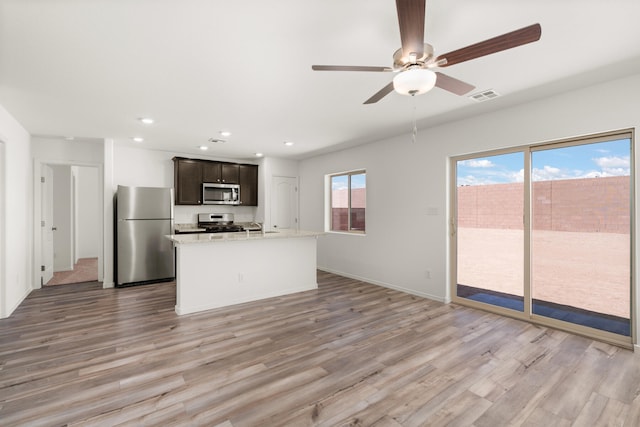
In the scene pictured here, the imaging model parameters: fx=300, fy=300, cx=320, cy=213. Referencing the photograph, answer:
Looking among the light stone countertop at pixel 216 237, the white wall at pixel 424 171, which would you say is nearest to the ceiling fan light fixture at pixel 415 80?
the white wall at pixel 424 171

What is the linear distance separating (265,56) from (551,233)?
3505 mm

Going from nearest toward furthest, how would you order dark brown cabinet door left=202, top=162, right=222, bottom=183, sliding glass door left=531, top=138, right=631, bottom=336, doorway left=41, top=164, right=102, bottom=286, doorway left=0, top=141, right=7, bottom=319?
1. sliding glass door left=531, top=138, right=631, bottom=336
2. doorway left=0, top=141, right=7, bottom=319
3. doorway left=41, top=164, right=102, bottom=286
4. dark brown cabinet door left=202, top=162, right=222, bottom=183

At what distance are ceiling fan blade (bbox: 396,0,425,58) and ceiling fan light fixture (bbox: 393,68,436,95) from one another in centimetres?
9

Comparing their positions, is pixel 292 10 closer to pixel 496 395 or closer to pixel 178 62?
pixel 178 62

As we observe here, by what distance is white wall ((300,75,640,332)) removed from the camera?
2.96m

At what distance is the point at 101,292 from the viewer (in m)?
4.79

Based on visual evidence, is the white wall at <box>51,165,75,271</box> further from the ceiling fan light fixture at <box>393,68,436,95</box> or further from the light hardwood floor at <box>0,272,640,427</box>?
the ceiling fan light fixture at <box>393,68,436,95</box>

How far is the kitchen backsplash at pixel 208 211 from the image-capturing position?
621 centimetres

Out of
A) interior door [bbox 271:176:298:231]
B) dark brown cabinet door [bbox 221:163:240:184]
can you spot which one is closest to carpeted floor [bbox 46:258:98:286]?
dark brown cabinet door [bbox 221:163:240:184]

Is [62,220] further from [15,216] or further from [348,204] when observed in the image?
[348,204]

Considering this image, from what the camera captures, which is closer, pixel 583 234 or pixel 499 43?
pixel 499 43

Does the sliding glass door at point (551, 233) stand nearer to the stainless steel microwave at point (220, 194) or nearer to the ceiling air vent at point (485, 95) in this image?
the ceiling air vent at point (485, 95)

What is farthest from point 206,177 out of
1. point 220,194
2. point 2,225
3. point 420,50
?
point 420,50

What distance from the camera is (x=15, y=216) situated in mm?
3938
